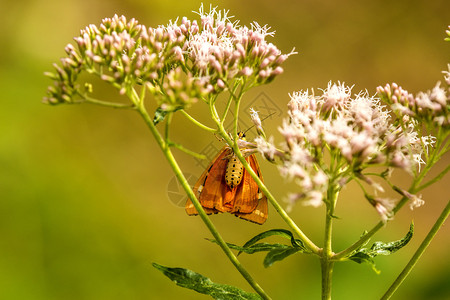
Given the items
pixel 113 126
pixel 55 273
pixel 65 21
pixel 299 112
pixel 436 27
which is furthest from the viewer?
pixel 436 27

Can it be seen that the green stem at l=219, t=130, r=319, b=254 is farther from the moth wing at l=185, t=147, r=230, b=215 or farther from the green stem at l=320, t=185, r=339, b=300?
the moth wing at l=185, t=147, r=230, b=215

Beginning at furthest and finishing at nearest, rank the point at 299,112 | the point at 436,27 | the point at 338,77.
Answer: the point at 436,27
the point at 338,77
the point at 299,112

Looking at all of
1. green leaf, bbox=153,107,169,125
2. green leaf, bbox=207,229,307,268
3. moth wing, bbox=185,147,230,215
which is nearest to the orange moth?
moth wing, bbox=185,147,230,215

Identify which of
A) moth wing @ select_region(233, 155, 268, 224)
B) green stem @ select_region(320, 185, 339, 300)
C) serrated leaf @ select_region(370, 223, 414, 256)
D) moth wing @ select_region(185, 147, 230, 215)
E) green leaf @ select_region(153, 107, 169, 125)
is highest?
green leaf @ select_region(153, 107, 169, 125)

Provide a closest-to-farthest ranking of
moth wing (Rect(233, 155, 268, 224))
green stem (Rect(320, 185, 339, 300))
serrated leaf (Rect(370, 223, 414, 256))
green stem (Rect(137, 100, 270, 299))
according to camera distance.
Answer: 1. green stem (Rect(137, 100, 270, 299))
2. green stem (Rect(320, 185, 339, 300))
3. serrated leaf (Rect(370, 223, 414, 256))
4. moth wing (Rect(233, 155, 268, 224))

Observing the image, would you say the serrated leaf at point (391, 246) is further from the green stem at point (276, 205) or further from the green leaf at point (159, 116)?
the green leaf at point (159, 116)

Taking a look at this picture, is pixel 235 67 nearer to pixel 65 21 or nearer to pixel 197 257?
pixel 197 257

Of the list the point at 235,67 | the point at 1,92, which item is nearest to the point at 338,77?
the point at 1,92

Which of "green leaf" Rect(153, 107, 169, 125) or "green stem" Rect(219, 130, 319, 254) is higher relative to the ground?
"green leaf" Rect(153, 107, 169, 125)

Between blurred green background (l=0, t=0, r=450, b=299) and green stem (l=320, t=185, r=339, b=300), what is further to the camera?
blurred green background (l=0, t=0, r=450, b=299)
